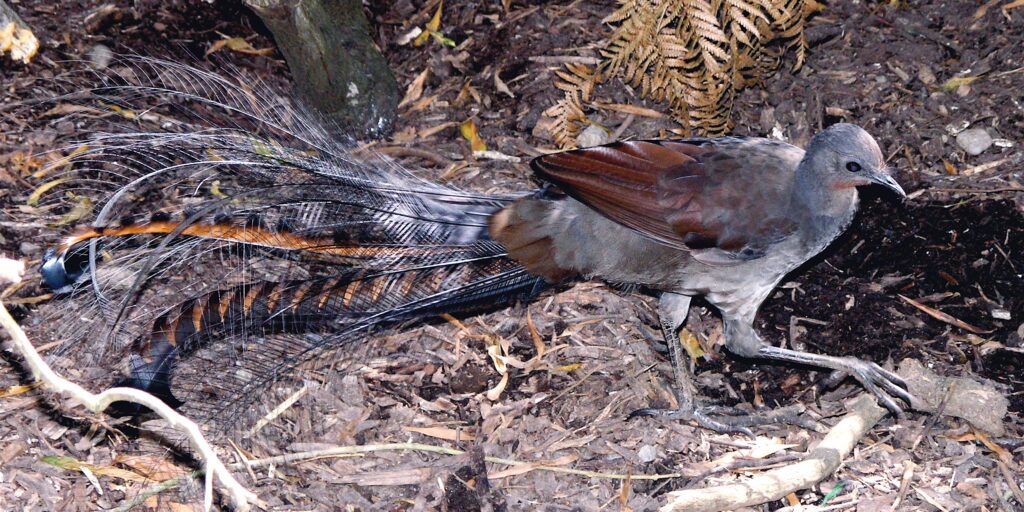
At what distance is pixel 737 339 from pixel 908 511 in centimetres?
101

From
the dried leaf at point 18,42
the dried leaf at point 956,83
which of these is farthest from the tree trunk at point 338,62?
the dried leaf at point 956,83

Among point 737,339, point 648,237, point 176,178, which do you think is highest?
point 176,178

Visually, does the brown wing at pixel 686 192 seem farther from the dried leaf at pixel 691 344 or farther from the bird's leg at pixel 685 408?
the dried leaf at pixel 691 344

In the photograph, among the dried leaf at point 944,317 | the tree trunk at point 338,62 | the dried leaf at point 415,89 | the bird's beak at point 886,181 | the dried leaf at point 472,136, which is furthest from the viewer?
the dried leaf at point 415,89

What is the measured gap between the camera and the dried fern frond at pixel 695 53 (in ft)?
14.6

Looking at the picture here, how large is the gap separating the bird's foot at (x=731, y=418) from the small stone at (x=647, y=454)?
19 cm

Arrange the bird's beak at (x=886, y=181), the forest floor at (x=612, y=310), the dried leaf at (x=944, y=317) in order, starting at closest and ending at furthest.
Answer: the forest floor at (x=612, y=310)
the bird's beak at (x=886, y=181)
the dried leaf at (x=944, y=317)

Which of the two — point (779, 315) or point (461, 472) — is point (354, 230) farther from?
point (779, 315)

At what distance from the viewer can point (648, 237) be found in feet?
12.5

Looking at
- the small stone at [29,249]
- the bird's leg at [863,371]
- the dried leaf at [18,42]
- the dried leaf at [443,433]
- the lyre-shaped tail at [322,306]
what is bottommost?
the dried leaf at [443,433]

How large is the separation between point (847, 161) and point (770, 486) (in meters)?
1.36

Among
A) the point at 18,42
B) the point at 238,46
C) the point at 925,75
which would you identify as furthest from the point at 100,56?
the point at 925,75

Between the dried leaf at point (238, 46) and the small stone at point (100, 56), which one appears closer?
the small stone at point (100, 56)

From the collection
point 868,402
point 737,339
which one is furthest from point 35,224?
point 868,402
